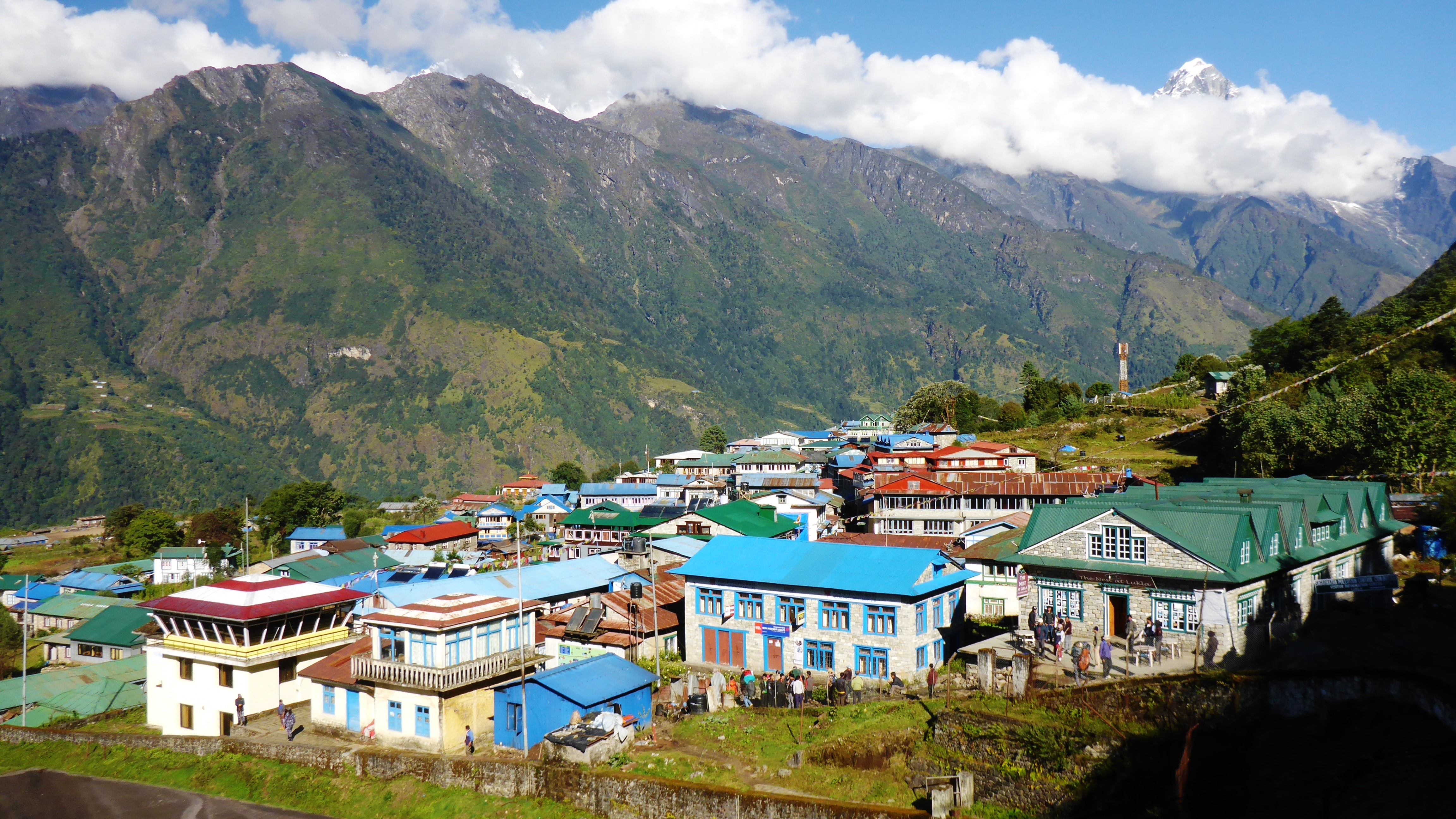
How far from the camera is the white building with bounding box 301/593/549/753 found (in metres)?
34.1

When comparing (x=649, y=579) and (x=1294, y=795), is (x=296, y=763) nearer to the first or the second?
(x=649, y=579)

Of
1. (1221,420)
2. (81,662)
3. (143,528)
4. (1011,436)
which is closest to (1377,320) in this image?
(1221,420)

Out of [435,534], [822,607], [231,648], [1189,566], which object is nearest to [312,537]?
[435,534]

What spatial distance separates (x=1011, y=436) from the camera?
5020 inches

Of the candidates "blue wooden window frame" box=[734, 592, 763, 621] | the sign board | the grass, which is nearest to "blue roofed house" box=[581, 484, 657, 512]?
"blue wooden window frame" box=[734, 592, 763, 621]

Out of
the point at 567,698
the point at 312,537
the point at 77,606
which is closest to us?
the point at 567,698

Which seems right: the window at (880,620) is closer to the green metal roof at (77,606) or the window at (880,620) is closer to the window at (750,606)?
the window at (750,606)

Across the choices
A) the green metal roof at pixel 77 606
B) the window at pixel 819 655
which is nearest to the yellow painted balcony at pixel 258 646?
the window at pixel 819 655

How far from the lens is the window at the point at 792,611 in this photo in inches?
1603

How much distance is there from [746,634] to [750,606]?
1.24m

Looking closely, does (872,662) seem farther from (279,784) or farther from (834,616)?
(279,784)

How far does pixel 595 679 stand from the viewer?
3394 centimetres

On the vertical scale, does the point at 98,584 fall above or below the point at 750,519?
below

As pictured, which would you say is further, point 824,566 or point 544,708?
point 824,566
